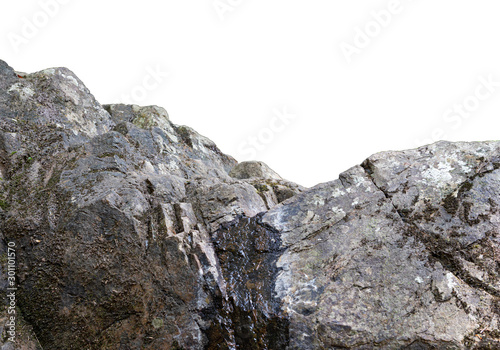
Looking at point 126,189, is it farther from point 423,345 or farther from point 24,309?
point 423,345

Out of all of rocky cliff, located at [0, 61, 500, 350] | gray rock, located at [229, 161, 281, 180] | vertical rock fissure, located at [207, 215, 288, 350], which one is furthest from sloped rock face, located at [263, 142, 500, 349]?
gray rock, located at [229, 161, 281, 180]

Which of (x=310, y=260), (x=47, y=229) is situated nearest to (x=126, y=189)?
(x=47, y=229)

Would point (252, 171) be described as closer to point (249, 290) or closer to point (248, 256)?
point (248, 256)

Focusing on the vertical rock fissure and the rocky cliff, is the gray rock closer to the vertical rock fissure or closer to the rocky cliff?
the rocky cliff

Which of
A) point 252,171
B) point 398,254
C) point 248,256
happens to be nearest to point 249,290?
point 248,256

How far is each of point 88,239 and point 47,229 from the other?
114 cm

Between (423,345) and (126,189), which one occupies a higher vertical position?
(126,189)

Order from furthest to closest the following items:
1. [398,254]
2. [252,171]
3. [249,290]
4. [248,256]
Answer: [252,171] → [248,256] → [249,290] → [398,254]

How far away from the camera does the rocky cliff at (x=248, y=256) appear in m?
6.50

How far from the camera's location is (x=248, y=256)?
307 inches

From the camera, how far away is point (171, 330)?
700 centimetres

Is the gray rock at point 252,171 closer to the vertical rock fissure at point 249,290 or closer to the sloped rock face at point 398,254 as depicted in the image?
the sloped rock face at point 398,254

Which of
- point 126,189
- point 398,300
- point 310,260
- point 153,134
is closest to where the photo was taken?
A: point 398,300

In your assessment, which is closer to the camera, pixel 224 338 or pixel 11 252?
pixel 224 338
